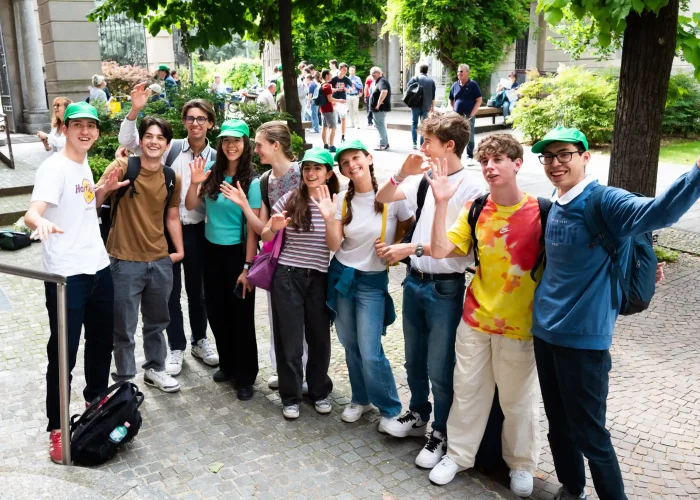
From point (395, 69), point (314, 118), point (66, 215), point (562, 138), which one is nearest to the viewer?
point (562, 138)

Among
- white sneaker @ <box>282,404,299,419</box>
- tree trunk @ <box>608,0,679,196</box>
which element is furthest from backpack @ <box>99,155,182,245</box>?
tree trunk @ <box>608,0,679,196</box>

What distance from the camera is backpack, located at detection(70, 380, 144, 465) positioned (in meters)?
4.09

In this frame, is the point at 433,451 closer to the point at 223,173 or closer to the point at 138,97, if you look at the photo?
the point at 223,173

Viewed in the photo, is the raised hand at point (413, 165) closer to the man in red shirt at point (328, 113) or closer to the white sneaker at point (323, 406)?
the white sneaker at point (323, 406)

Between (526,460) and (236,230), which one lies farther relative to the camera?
(236,230)

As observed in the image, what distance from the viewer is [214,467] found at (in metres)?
4.14

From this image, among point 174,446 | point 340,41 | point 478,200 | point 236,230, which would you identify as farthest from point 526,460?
point 340,41

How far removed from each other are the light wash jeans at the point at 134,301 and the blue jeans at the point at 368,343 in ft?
4.36

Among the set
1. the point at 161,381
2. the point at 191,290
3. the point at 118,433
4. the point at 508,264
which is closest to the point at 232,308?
the point at 191,290

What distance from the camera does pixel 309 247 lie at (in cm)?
455

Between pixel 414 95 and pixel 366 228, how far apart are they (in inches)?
494

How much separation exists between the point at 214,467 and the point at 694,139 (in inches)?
676

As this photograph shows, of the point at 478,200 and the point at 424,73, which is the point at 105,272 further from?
the point at 424,73

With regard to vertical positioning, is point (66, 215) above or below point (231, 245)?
above
